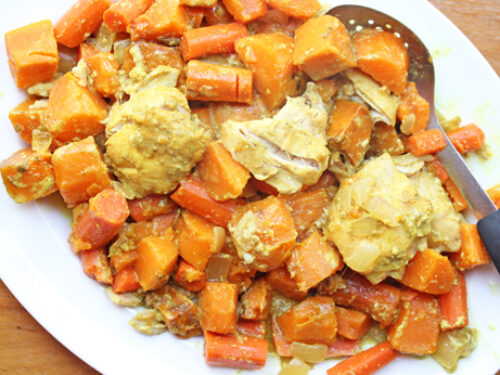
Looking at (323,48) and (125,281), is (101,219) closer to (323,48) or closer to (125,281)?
(125,281)

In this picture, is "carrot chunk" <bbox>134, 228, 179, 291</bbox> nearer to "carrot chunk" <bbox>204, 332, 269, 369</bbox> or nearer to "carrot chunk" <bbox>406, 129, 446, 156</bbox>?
"carrot chunk" <bbox>204, 332, 269, 369</bbox>

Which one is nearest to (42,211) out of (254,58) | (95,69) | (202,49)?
(95,69)

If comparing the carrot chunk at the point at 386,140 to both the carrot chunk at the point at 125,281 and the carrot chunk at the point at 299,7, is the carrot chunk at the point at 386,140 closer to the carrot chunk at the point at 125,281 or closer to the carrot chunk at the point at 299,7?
the carrot chunk at the point at 299,7

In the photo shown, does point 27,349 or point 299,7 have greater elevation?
point 299,7

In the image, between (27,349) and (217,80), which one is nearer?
(217,80)

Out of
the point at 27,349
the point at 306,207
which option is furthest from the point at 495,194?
the point at 27,349

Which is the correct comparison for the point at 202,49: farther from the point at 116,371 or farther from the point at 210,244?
the point at 116,371

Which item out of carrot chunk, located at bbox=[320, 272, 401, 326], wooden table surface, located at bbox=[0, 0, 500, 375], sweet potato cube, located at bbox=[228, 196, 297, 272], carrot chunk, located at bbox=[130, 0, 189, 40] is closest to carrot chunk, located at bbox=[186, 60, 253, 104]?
carrot chunk, located at bbox=[130, 0, 189, 40]
